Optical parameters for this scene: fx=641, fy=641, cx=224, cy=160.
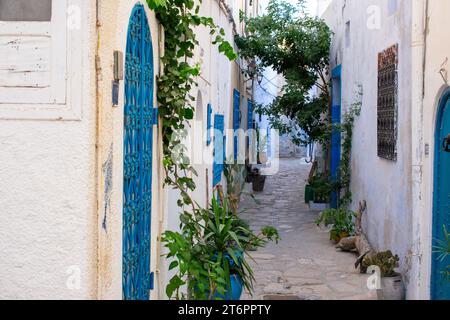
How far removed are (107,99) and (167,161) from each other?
1.74 metres

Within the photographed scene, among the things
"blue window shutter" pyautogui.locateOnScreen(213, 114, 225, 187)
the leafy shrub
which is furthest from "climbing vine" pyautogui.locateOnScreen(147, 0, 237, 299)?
"blue window shutter" pyautogui.locateOnScreen(213, 114, 225, 187)

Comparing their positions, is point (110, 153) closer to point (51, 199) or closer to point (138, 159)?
point (51, 199)

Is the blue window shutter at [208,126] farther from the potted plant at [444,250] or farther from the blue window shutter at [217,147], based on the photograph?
the potted plant at [444,250]

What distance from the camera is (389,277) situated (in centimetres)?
690

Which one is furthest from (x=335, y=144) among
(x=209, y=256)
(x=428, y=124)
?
(x=209, y=256)

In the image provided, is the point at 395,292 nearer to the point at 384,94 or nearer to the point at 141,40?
the point at 384,94

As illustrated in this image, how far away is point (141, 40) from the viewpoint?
4.22 m

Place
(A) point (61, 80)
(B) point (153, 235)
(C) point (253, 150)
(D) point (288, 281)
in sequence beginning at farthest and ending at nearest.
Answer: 1. (C) point (253, 150)
2. (D) point (288, 281)
3. (B) point (153, 235)
4. (A) point (61, 80)

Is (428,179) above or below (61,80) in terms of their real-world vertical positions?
below

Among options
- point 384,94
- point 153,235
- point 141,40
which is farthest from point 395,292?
point 141,40

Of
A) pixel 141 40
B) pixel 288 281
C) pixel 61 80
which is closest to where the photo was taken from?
pixel 61 80

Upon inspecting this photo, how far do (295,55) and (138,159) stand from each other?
1093 centimetres

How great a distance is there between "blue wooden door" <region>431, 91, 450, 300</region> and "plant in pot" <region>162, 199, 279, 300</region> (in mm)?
1543

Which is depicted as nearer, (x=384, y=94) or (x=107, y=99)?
(x=107, y=99)
